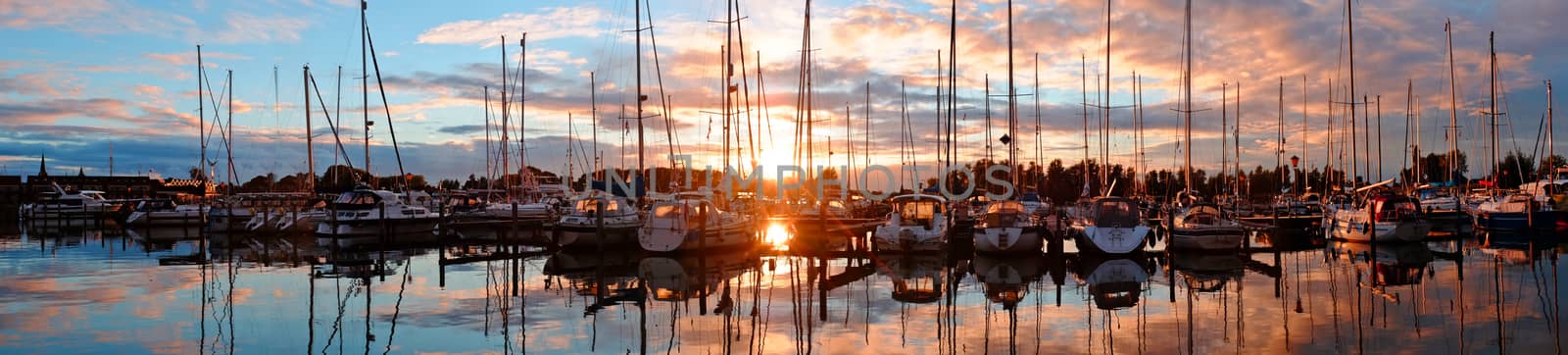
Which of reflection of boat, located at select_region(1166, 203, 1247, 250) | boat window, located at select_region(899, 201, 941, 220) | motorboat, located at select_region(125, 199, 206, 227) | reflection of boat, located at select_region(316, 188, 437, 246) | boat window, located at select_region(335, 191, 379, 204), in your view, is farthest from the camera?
motorboat, located at select_region(125, 199, 206, 227)

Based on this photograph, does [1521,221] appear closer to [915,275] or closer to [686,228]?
[915,275]

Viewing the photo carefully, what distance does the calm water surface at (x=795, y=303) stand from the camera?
47.8 ft

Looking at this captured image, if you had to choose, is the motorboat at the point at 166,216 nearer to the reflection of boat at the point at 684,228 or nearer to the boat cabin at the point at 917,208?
the reflection of boat at the point at 684,228

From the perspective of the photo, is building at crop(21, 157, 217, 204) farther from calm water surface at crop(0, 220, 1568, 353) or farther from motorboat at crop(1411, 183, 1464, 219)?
motorboat at crop(1411, 183, 1464, 219)

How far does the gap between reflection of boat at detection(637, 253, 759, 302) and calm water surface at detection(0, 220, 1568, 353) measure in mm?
117

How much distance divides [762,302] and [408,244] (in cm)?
2415

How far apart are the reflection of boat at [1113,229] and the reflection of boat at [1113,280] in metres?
0.40

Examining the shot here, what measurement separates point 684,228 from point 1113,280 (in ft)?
41.8

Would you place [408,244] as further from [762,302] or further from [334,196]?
[762,302]

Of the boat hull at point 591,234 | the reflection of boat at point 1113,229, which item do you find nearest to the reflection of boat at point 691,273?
the boat hull at point 591,234

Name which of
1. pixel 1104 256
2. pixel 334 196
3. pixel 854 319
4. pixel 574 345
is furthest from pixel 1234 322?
pixel 334 196

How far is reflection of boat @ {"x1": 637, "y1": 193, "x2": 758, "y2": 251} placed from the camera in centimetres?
2988

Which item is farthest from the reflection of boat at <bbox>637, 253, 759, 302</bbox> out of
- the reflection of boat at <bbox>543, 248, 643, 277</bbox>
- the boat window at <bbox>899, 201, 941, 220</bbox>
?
the boat window at <bbox>899, 201, 941, 220</bbox>

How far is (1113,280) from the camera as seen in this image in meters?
23.0
